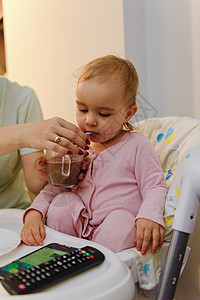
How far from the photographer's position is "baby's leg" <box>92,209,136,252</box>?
0.68 m

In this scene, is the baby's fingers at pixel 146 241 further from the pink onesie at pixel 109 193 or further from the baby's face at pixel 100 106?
the baby's face at pixel 100 106

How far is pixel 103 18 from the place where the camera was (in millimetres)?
1314

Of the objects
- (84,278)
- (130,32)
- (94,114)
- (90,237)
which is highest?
(130,32)

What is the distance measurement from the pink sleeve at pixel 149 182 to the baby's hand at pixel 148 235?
2 centimetres

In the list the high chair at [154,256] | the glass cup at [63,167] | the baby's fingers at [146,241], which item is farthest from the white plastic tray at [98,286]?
the glass cup at [63,167]

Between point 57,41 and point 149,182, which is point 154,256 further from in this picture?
point 57,41

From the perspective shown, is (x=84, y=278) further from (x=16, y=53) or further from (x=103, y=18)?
(x=16, y=53)

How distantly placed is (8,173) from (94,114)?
18.9 inches

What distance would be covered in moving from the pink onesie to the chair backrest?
60 millimetres

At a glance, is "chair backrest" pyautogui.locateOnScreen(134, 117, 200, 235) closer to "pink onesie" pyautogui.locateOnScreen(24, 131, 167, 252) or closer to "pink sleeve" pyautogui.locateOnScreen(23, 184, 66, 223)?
"pink onesie" pyautogui.locateOnScreen(24, 131, 167, 252)

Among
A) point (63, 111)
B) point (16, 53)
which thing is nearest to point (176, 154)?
point (63, 111)

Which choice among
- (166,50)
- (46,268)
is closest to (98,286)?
(46,268)

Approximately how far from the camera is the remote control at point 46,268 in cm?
45

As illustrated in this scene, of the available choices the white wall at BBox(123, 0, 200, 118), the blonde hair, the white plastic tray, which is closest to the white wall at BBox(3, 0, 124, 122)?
the white wall at BBox(123, 0, 200, 118)
